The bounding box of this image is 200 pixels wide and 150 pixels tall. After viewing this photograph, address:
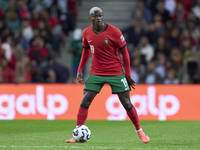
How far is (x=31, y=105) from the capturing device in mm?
14297

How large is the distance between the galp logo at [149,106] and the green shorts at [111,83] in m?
5.79

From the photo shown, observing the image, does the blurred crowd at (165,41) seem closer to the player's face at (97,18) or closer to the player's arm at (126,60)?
the player's arm at (126,60)

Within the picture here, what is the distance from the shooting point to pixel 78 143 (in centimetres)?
823

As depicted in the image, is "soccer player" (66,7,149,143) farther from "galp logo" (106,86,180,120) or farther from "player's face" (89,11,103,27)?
"galp logo" (106,86,180,120)

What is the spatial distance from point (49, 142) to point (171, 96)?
6.38 meters

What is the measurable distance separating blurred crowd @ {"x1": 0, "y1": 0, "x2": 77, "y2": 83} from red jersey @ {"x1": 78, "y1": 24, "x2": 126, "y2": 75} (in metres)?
7.61

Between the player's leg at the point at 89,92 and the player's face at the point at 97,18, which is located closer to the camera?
the player's face at the point at 97,18

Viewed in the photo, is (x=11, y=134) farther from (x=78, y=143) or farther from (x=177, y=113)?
(x=177, y=113)

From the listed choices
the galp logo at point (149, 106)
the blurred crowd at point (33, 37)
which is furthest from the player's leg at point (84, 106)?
the blurred crowd at point (33, 37)

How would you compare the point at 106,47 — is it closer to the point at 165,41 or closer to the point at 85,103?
the point at 85,103


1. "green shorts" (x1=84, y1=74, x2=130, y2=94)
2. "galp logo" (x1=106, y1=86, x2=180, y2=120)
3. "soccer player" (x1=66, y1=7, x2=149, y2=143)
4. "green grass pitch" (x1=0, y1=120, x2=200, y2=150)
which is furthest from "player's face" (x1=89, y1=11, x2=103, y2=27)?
"galp logo" (x1=106, y1=86, x2=180, y2=120)

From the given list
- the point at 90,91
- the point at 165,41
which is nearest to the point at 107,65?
the point at 90,91

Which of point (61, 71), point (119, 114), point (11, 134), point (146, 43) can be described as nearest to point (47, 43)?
point (61, 71)

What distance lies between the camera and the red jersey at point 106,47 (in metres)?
8.16
